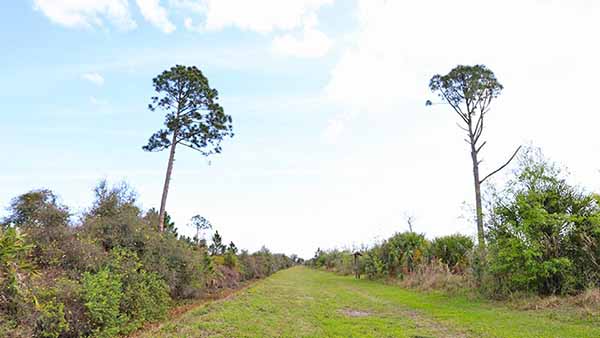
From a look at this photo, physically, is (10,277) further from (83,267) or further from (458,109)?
(458,109)

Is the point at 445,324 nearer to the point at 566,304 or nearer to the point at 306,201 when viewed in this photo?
the point at 566,304

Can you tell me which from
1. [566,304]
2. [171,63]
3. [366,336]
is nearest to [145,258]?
[366,336]

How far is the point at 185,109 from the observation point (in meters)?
21.9

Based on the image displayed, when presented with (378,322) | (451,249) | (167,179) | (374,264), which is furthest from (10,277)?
(374,264)

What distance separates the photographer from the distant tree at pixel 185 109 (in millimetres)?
21219

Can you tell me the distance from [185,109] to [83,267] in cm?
1503

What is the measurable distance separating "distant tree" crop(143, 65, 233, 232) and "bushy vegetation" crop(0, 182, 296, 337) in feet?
28.8

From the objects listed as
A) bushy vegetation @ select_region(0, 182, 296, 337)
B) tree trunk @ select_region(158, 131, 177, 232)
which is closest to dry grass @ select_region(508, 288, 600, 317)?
bushy vegetation @ select_region(0, 182, 296, 337)

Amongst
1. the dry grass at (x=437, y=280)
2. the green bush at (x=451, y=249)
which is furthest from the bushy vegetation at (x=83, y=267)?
the green bush at (x=451, y=249)

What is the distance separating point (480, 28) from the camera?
1452cm

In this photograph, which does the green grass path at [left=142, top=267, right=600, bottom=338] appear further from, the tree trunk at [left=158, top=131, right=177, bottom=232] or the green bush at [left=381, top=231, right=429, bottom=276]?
the green bush at [left=381, top=231, right=429, bottom=276]

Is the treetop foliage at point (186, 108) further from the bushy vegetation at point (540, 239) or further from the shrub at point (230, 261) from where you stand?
the bushy vegetation at point (540, 239)

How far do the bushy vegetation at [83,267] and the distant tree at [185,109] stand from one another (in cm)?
879

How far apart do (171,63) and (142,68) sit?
4260mm
